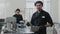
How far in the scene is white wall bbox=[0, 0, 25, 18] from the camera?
19.6 ft

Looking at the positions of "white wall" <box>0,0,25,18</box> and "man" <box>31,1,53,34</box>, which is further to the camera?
"white wall" <box>0,0,25,18</box>

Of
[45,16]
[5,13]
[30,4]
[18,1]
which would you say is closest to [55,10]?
[30,4]

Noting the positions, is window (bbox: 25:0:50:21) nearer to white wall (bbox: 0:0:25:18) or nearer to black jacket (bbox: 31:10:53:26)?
white wall (bbox: 0:0:25:18)

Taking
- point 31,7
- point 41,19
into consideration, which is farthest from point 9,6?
point 41,19

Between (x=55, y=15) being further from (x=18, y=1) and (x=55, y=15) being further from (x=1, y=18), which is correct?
(x=1, y=18)

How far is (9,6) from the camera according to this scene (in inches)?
236

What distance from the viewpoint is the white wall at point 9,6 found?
596cm

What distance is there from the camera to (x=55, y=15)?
5.80m

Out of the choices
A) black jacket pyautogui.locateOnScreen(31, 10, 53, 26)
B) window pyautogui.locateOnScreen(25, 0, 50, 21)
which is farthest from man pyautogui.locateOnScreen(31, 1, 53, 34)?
window pyautogui.locateOnScreen(25, 0, 50, 21)

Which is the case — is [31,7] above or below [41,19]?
above

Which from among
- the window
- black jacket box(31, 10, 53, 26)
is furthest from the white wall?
black jacket box(31, 10, 53, 26)

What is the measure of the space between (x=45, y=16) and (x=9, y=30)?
31.5 inches

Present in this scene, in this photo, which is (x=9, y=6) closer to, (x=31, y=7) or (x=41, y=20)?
(x=31, y=7)

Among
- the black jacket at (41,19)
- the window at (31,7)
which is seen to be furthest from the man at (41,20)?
the window at (31,7)
